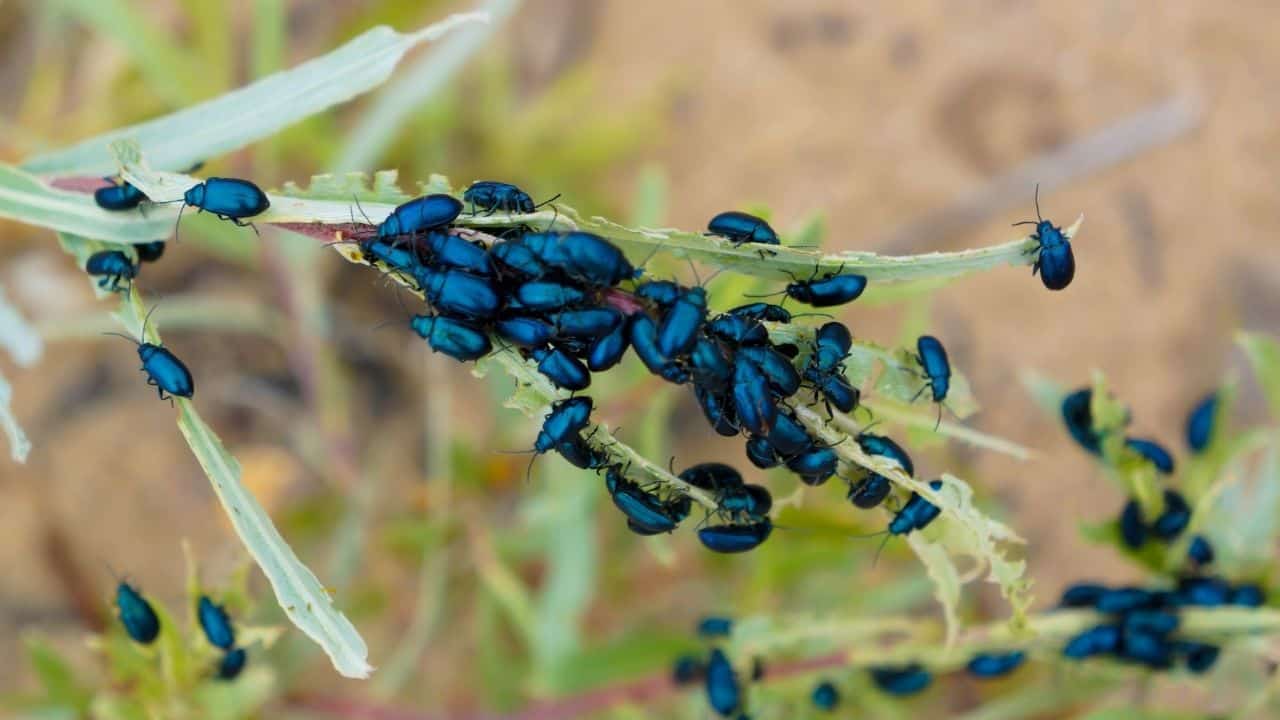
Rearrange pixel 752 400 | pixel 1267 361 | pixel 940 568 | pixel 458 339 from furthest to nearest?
1. pixel 1267 361
2. pixel 940 568
3. pixel 458 339
4. pixel 752 400

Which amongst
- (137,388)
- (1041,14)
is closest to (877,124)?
(1041,14)

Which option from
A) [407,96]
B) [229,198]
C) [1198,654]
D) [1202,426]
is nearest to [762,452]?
[229,198]

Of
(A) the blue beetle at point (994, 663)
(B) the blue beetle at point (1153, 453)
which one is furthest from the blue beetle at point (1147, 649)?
(B) the blue beetle at point (1153, 453)

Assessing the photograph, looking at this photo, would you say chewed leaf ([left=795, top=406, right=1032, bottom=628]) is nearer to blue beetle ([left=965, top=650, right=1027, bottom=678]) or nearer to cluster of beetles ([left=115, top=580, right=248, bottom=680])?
blue beetle ([left=965, top=650, right=1027, bottom=678])

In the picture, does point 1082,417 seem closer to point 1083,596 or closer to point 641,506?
point 1083,596

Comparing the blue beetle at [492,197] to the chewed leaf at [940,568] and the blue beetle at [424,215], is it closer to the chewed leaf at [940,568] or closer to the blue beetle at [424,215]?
the blue beetle at [424,215]

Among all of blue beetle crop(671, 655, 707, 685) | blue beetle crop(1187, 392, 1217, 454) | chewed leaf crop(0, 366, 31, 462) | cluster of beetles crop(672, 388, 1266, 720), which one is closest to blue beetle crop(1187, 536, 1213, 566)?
cluster of beetles crop(672, 388, 1266, 720)
